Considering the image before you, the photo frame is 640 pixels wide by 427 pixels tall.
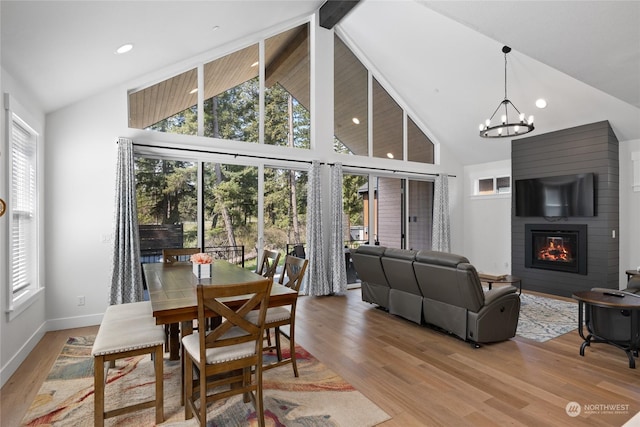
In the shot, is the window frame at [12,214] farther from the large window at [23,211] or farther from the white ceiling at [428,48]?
the white ceiling at [428,48]

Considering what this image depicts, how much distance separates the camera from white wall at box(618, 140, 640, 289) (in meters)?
5.57

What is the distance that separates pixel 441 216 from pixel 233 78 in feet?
17.0

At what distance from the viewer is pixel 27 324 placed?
3447 mm

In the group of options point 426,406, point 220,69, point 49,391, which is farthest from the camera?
point 220,69

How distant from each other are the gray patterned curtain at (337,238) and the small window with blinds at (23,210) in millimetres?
4106

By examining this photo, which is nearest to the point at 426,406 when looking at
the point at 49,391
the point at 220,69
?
the point at 49,391

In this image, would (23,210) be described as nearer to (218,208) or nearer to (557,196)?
(218,208)

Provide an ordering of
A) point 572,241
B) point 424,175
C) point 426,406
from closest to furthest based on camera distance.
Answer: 1. point 426,406
2. point 572,241
3. point 424,175

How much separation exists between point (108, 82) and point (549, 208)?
7343 mm

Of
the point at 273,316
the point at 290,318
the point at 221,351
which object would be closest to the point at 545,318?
the point at 290,318

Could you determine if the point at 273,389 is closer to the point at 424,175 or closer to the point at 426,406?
the point at 426,406

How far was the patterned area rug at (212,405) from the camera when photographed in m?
2.29

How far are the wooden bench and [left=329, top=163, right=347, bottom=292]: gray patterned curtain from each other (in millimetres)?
3803

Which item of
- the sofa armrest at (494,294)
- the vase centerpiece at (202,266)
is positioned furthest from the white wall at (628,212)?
the vase centerpiece at (202,266)
